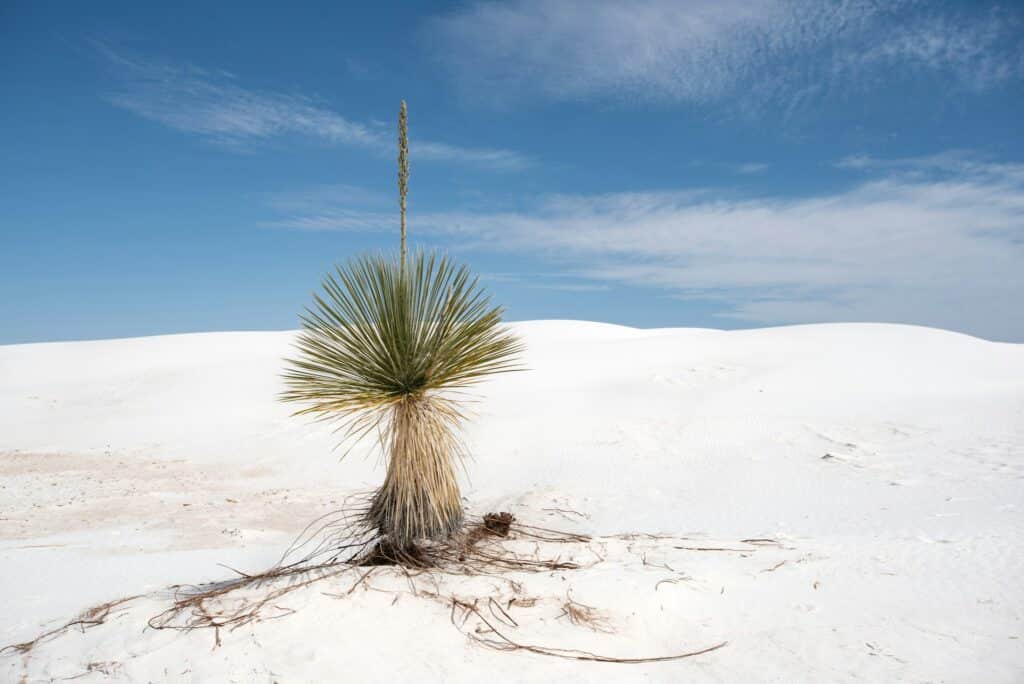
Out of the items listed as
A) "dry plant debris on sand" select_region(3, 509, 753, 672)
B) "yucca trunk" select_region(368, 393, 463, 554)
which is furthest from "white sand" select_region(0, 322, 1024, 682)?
"yucca trunk" select_region(368, 393, 463, 554)

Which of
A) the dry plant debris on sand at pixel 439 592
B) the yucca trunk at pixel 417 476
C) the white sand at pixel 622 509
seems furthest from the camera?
the yucca trunk at pixel 417 476

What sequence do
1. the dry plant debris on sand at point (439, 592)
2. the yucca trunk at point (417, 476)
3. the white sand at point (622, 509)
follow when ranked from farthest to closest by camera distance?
the yucca trunk at point (417, 476), the dry plant debris on sand at point (439, 592), the white sand at point (622, 509)

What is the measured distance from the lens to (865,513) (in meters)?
6.64

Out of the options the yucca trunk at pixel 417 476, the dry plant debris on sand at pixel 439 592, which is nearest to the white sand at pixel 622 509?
the dry plant debris on sand at pixel 439 592

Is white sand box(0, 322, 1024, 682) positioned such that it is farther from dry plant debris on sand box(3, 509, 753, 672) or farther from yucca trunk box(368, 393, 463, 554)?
yucca trunk box(368, 393, 463, 554)

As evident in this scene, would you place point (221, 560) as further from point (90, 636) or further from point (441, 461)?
point (441, 461)

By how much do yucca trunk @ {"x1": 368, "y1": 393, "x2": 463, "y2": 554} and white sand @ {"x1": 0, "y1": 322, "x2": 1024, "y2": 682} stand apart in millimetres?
408

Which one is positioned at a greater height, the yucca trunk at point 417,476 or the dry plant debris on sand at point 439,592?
the yucca trunk at point 417,476

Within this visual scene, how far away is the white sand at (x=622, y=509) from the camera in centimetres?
367

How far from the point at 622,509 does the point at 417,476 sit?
12.2ft

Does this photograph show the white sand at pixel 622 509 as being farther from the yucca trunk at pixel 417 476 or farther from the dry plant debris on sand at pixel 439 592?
the yucca trunk at pixel 417 476

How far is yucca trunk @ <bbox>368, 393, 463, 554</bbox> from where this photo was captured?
4.54 meters

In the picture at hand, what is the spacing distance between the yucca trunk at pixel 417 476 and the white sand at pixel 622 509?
41 centimetres

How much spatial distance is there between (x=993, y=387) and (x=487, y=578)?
1115 centimetres
